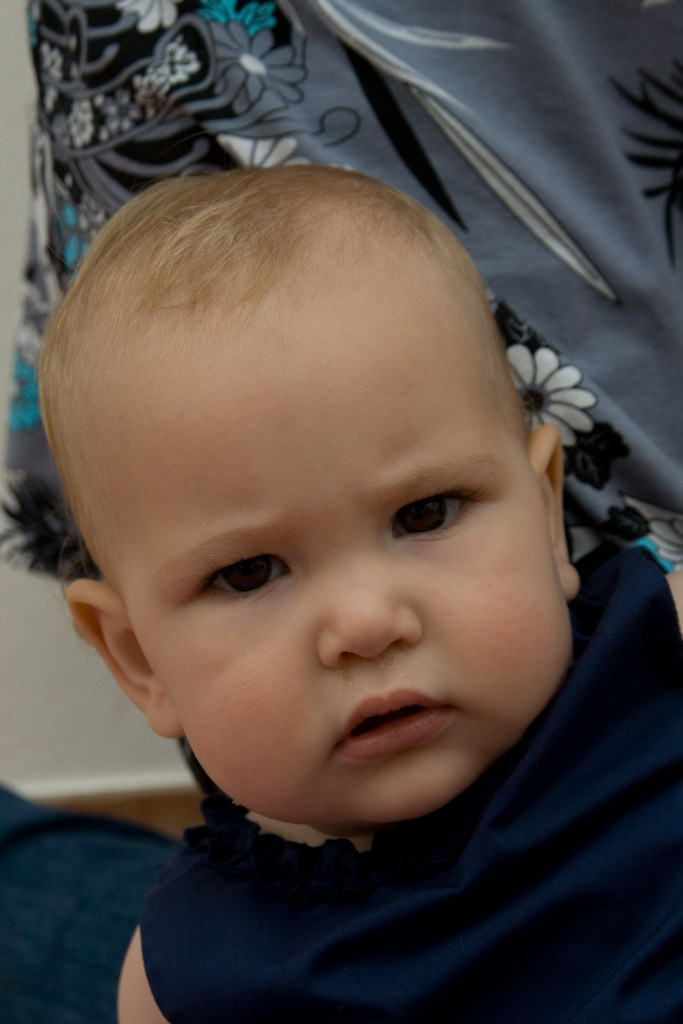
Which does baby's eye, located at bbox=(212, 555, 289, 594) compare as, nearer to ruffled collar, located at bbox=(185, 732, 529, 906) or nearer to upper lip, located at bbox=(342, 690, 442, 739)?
upper lip, located at bbox=(342, 690, 442, 739)

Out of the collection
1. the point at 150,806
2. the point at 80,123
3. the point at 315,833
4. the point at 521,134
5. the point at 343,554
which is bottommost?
the point at 150,806

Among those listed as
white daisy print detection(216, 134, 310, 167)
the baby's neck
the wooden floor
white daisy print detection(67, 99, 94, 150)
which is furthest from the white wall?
the baby's neck

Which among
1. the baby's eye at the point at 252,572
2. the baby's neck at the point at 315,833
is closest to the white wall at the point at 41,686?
the baby's neck at the point at 315,833

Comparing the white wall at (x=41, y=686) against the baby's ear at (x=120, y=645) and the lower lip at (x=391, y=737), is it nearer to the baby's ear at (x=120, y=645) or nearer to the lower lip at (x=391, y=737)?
the baby's ear at (x=120, y=645)

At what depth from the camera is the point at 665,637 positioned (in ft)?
2.23

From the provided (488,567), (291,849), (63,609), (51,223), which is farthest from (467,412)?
(63,609)

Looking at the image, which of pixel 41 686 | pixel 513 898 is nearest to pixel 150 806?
pixel 41 686

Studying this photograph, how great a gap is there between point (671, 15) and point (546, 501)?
0.45 metres

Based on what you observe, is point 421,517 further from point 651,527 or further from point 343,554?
point 651,527

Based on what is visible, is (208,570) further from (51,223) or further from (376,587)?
(51,223)

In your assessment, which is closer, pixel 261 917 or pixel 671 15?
pixel 261 917

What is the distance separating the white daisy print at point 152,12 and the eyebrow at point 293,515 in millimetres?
511

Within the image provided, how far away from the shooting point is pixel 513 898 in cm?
63

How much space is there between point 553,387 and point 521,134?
235 millimetres
